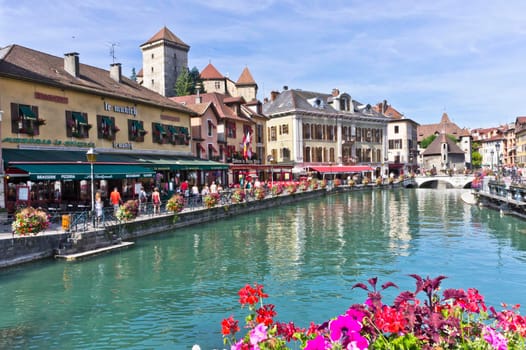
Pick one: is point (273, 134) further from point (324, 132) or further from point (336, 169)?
point (336, 169)

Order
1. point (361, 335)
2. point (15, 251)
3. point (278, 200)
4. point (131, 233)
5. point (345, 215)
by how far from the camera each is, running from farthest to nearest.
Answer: point (278, 200), point (345, 215), point (131, 233), point (15, 251), point (361, 335)

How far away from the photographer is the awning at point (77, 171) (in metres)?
19.4

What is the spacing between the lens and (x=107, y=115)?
2758 cm

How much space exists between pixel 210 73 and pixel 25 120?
210 feet

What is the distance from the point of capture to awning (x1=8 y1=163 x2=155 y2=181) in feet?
63.6

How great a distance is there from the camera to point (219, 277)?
46.1 ft

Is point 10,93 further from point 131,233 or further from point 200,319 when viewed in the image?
point 200,319

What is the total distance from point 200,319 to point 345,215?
2189cm

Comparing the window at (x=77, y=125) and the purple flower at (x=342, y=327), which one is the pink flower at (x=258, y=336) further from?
the window at (x=77, y=125)

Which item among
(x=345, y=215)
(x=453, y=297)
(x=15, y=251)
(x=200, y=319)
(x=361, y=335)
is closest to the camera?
(x=361, y=335)

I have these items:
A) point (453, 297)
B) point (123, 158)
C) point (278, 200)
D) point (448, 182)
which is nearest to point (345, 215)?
point (278, 200)

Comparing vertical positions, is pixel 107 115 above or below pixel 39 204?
above

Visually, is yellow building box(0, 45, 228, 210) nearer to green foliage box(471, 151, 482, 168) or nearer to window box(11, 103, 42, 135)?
window box(11, 103, 42, 135)

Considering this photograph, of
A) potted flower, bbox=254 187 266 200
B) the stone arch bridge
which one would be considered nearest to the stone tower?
the stone arch bridge
